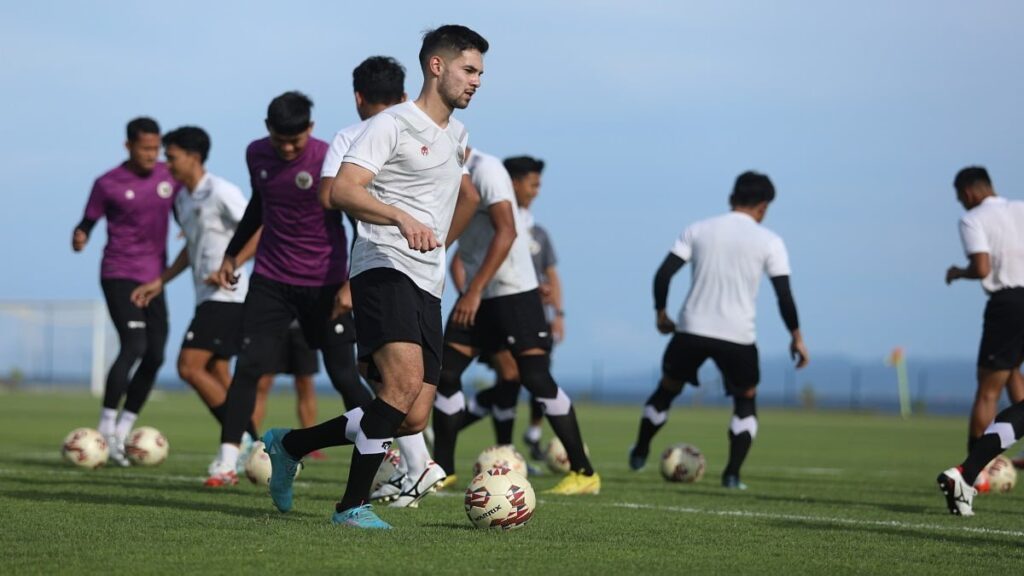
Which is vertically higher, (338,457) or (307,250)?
(307,250)

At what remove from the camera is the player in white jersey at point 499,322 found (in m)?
9.13

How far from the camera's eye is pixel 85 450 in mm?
10859

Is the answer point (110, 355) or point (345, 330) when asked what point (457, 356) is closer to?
point (345, 330)

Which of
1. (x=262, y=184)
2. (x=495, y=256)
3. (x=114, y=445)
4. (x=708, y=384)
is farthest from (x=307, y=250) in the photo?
(x=708, y=384)

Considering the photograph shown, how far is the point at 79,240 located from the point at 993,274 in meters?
7.65

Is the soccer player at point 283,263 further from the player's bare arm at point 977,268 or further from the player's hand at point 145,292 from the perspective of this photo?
the player's bare arm at point 977,268

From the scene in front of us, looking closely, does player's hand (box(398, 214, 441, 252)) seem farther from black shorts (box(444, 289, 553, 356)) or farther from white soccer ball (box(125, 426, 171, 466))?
white soccer ball (box(125, 426, 171, 466))

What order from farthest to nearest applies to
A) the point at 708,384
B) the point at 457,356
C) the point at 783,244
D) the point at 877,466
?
the point at 708,384
the point at 877,466
the point at 783,244
the point at 457,356

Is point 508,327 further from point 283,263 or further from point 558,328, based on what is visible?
point 558,328

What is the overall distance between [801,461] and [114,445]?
24.8 feet

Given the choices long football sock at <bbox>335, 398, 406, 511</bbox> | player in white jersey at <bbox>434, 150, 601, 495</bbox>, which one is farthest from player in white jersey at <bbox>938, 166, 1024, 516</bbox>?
long football sock at <bbox>335, 398, 406, 511</bbox>

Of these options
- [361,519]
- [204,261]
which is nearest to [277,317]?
[204,261]

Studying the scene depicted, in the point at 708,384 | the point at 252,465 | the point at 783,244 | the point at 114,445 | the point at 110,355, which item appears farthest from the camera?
the point at 708,384

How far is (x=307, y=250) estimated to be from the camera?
9.03 m
